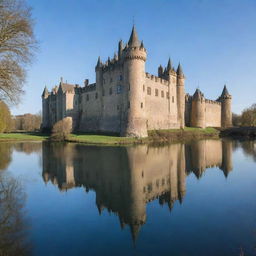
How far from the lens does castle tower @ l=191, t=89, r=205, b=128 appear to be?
47.2 meters

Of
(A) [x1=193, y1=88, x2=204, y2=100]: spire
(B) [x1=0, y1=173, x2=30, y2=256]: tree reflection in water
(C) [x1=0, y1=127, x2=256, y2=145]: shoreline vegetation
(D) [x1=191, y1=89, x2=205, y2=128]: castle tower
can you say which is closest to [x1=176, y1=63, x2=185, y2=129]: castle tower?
(C) [x1=0, y1=127, x2=256, y2=145]: shoreline vegetation

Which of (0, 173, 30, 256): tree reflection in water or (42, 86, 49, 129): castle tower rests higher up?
(42, 86, 49, 129): castle tower

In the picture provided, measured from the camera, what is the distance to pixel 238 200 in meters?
7.00

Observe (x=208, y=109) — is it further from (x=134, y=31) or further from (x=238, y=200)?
(x=238, y=200)

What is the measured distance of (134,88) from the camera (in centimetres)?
3009

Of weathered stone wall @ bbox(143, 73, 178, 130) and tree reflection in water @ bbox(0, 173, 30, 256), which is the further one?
weathered stone wall @ bbox(143, 73, 178, 130)

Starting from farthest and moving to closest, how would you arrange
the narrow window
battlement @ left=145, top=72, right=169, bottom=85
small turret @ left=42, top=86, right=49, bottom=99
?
small turret @ left=42, top=86, right=49, bottom=99
battlement @ left=145, top=72, right=169, bottom=85
the narrow window

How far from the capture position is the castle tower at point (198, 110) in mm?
47250

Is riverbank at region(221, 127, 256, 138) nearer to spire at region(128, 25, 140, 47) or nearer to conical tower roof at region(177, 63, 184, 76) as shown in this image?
conical tower roof at region(177, 63, 184, 76)

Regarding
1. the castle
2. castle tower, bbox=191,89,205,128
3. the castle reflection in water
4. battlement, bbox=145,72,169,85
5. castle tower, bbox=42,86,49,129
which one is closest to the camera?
the castle reflection in water

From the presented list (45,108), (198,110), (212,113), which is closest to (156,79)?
(198,110)

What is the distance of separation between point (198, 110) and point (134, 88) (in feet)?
77.2

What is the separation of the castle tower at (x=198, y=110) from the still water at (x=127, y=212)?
3801 centimetres

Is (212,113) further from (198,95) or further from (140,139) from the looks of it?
(140,139)
